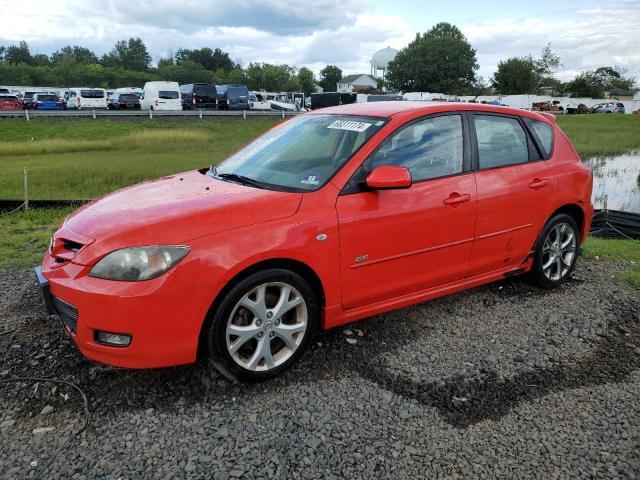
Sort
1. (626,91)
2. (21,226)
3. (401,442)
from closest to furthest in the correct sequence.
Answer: (401,442) → (21,226) → (626,91)

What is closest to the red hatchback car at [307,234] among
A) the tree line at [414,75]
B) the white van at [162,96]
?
the white van at [162,96]

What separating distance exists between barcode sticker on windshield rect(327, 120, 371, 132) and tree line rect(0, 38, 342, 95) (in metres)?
98.5

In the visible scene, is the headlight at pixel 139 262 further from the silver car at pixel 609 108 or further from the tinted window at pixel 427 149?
the silver car at pixel 609 108

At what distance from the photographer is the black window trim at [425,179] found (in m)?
3.51

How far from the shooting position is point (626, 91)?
9794 cm

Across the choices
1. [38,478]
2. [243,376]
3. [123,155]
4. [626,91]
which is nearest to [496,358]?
[243,376]

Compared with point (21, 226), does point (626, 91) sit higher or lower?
higher

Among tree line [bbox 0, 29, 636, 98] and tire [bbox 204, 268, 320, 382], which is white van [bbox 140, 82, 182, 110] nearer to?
tire [bbox 204, 268, 320, 382]

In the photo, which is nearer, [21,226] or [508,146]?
[508,146]

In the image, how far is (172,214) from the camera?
312 cm

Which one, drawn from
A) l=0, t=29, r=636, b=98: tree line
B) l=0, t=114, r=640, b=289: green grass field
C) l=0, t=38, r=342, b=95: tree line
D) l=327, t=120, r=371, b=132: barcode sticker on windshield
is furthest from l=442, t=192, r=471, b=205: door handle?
l=0, t=38, r=342, b=95: tree line

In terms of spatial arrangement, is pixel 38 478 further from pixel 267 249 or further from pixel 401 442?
pixel 401 442

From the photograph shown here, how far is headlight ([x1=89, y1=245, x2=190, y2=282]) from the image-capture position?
2.88m

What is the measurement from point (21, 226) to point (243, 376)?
5.54 m
